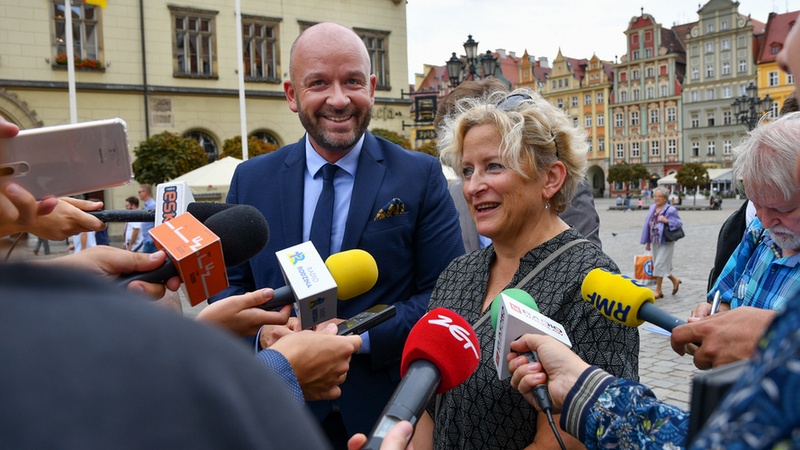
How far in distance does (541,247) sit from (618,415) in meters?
1.02

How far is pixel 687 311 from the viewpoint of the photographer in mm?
8859

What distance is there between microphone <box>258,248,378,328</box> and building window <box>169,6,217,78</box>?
22428mm

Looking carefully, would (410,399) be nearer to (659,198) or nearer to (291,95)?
(291,95)

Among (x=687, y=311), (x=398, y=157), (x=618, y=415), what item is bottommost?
(x=687, y=311)

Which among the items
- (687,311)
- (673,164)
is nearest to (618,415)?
(687,311)

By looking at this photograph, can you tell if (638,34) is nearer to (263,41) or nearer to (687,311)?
(263,41)

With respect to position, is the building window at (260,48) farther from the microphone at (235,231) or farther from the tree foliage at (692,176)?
the tree foliage at (692,176)

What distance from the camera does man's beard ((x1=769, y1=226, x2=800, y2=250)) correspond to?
2.34 m

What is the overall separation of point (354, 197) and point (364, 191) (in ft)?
0.16

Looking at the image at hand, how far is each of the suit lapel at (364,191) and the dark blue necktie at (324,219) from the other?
0.24 ft

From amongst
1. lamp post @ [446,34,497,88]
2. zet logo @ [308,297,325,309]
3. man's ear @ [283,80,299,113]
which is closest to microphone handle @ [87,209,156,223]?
zet logo @ [308,297,325,309]

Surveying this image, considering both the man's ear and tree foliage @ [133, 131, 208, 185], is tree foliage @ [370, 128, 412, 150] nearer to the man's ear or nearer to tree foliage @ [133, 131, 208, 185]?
tree foliage @ [133, 131, 208, 185]

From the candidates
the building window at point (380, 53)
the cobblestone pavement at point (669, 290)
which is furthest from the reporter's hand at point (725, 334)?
the building window at point (380, 53)

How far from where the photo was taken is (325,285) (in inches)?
70.6
